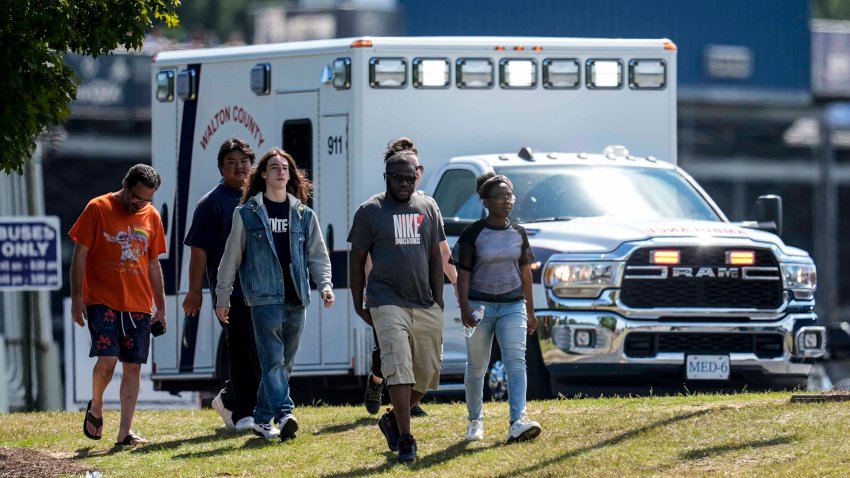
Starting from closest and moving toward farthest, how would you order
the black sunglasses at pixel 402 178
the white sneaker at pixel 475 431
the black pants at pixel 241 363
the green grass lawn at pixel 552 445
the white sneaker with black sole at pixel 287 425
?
the green grass lawn at pixel 552 445 < the black sunglasses at pixel 402 178 < the white sneaker at pixel 475 431 < the white sneaker with black sole at pixel 287 425 < the black pants at pixel 241 363

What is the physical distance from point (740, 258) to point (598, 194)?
1442 mm

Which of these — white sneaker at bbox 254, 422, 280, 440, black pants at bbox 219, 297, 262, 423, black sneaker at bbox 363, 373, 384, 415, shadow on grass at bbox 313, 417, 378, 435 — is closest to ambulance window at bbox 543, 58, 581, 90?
black sneaker at bbox 363, 373, 384, 415

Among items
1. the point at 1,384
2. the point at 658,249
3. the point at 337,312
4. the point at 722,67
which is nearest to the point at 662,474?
the point at 658,249

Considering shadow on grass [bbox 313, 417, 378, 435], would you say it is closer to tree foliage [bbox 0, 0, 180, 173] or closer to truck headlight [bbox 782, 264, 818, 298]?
tree foliage [bbox 0, 0, 180, 173]

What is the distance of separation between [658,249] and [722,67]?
41.5 meters

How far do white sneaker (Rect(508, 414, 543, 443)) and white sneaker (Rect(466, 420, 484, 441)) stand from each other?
A: 28cm

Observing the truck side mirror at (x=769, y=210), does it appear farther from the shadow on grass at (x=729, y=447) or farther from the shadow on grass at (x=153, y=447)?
the shadow on grass at (x=153, y=447)

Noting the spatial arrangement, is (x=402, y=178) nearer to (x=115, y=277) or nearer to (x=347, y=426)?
(x=115, y=277)

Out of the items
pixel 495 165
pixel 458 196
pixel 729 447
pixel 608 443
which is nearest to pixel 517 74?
pixel 495 165

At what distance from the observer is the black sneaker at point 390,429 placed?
10.5 metres

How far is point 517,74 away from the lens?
50.2 ft

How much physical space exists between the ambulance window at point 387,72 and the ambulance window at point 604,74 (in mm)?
1626

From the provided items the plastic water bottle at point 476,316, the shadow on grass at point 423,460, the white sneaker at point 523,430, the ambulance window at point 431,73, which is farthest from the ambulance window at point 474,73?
the white sneaker at point 523,430

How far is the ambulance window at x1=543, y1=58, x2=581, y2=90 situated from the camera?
50.3ft
